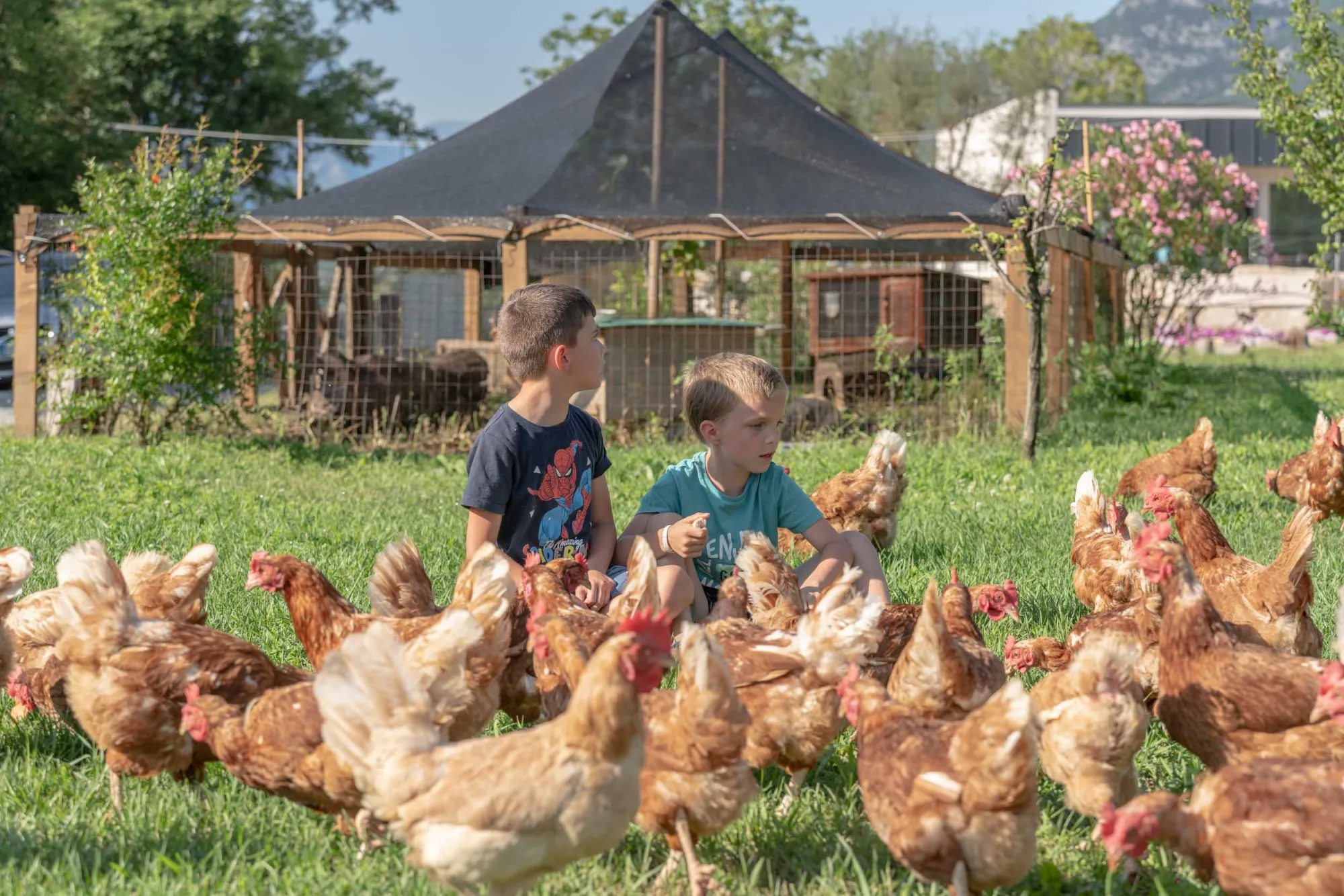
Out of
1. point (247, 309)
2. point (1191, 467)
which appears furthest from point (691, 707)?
point (247, 309)

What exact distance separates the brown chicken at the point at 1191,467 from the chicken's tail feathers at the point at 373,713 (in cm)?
524

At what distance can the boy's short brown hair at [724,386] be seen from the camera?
4457 mm

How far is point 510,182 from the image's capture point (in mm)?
10984

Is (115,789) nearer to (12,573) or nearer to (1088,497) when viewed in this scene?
(12,573)

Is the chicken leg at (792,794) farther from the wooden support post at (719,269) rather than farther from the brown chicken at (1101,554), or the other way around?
the wooden support post at (719,269)

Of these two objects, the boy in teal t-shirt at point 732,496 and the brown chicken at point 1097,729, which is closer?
the brown chicken at point 1097,729

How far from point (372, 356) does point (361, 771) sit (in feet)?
31.9

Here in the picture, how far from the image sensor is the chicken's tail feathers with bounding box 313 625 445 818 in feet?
8.68

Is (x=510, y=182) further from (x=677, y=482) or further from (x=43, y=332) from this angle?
(x=677, y=482)

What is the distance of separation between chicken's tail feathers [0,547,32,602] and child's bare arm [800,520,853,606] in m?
2.51

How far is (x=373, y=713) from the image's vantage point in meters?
2.68

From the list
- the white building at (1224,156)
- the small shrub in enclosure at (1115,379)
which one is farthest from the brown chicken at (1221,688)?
the white building at (1224,156)

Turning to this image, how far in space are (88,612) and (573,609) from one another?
1296 mm

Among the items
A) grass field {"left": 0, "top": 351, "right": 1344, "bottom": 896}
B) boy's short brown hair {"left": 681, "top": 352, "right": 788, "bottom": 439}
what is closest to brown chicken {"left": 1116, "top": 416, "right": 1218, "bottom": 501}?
grass field {"left": 0, "top": 351, "right": 1344, "bottom": 896}
